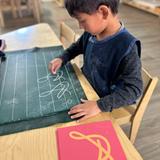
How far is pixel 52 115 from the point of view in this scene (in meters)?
0.76

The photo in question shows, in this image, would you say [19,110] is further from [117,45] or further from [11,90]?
[117,45]

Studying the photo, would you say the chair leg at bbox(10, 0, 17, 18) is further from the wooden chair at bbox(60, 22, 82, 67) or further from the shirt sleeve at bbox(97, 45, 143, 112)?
the shirt sleeve at bbox(97, 45, 143, 112)

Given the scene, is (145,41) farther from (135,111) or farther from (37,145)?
(37,145)

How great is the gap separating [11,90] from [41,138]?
0.30 meters

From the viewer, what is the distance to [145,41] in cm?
313

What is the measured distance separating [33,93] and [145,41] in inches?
100

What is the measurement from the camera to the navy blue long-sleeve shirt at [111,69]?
0.82 metres

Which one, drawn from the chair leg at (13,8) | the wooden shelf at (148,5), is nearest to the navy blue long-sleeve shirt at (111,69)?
the chair leg at (13,8)

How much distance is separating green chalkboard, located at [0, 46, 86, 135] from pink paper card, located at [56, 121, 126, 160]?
7 cm

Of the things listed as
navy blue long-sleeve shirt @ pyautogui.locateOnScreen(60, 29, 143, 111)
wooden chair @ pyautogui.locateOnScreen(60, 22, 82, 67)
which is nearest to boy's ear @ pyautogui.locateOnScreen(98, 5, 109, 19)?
navy blue long-sleeve shirt @ pyautogui.locateOnScreen(60, 29, 143, 111)

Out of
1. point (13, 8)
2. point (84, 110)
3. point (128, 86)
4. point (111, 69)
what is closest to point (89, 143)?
point (84, 110)

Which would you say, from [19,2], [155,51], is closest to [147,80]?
[155,51]

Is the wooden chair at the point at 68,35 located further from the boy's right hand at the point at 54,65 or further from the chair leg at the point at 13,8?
the chair leg at the point at 13,8

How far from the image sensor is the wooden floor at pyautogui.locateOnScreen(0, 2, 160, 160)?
156 centimetres
